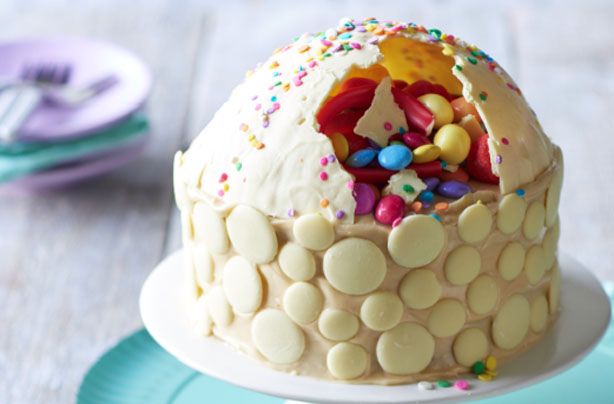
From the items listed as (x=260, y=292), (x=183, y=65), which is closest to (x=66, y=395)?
(x=260, y=292)

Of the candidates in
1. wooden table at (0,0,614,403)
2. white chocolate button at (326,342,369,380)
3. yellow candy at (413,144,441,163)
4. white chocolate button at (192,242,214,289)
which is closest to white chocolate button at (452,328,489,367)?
white chocolate button at (326,342,369,380)

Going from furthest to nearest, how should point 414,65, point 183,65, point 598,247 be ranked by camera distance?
point 183,65, point 598,247, point 414,65

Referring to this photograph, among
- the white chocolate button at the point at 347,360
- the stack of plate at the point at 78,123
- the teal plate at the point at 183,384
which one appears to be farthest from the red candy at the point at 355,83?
the stack of plate at the point at 78,123

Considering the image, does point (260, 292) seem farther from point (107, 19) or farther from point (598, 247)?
point (107, 19)

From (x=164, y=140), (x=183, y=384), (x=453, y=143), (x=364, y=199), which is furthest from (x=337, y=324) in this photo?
(x=164, y=140)

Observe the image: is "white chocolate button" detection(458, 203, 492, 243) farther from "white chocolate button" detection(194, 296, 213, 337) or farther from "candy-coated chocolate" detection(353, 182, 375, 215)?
"white chocolate button" detection(194, 296, 213, 337)
